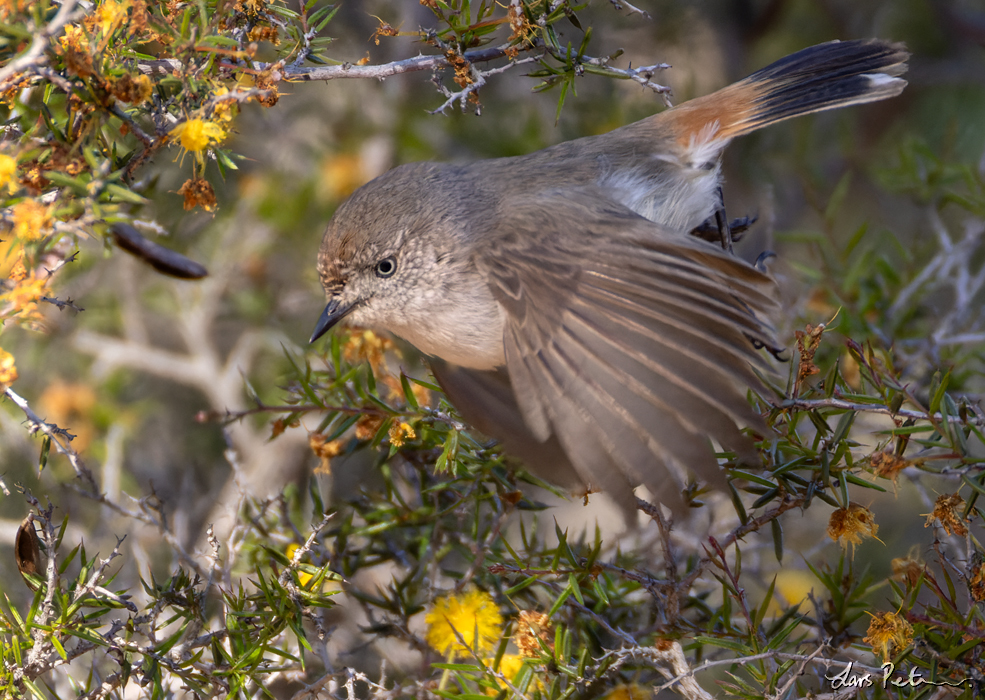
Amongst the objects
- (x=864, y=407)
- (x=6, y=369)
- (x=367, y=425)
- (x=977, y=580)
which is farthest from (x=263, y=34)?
(x=977, y=580)

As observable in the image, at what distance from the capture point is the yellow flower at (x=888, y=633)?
1.76 metres

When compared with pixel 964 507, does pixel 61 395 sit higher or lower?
lower

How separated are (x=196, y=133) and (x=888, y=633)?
77.5 inches

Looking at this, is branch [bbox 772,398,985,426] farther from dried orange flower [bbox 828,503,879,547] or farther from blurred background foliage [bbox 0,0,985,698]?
dried orange flower [bbox 828,503,879,547]

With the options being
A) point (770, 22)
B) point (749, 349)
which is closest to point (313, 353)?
point (749, 349)

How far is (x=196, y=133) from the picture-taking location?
1.75 meters

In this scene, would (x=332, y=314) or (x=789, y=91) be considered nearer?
(x=332, y=314)

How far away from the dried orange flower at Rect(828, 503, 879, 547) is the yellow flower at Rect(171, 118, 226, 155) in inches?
69.9

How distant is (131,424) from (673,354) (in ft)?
9.05

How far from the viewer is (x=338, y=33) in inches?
163

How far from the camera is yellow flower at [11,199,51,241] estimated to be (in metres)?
1.49

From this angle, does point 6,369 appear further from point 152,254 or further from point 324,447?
point 324,447

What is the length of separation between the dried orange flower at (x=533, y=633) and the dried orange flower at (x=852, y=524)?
2.55 ft

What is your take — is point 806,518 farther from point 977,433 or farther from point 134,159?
point 134,159
